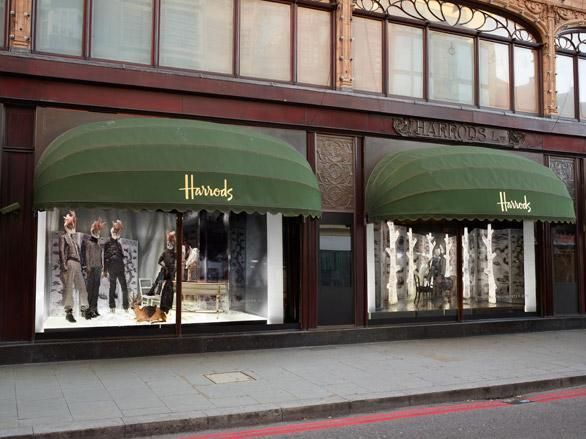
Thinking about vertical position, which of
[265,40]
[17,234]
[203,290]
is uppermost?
[265,40]

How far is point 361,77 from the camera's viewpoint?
13.0m

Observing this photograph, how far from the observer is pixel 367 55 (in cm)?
1310

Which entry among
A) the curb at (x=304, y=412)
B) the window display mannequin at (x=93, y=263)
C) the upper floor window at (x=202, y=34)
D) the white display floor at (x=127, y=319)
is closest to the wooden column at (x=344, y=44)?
the upper floor window at (x=202, y=34)

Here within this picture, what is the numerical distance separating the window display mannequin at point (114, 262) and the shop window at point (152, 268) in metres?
0.02

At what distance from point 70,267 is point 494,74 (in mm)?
10559

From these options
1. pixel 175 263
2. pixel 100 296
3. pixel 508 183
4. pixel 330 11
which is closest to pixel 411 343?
pixel 508 183

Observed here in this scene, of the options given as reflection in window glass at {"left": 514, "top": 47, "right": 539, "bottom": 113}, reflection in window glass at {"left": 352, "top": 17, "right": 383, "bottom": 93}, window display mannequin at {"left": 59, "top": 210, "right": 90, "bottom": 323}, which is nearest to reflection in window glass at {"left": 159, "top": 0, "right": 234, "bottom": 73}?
reflection in window glass at {"left": 352, "top": 17, "right": 383, "bottom": 93}

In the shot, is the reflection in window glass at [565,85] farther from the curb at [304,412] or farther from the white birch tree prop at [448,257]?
the curb at [304,412]

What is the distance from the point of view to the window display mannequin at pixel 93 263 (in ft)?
35.4

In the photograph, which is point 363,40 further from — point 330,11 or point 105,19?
point 105,19

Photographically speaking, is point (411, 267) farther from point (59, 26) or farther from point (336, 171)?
point (59, 26)

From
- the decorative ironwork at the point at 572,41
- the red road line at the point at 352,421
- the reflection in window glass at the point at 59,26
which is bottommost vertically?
the red road line at the point at 352,421

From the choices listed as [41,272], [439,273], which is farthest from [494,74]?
[41,272]

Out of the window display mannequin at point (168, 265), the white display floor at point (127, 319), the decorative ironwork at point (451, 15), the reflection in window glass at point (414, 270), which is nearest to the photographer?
the white display floor at point (127, 319)
